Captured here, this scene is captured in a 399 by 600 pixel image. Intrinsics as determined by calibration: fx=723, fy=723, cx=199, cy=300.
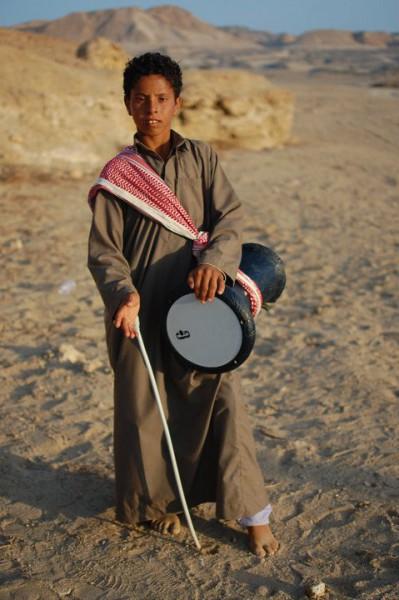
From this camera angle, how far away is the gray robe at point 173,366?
2.32 m

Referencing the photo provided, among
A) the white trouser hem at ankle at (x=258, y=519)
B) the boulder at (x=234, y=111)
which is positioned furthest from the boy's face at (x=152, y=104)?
the boulder at (x=234, y=111)

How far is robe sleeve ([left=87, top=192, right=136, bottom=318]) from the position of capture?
7.38ft

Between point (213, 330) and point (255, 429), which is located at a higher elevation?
point (213, 330)

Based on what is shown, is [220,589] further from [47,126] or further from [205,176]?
[47,126]

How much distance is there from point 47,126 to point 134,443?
22.8ft

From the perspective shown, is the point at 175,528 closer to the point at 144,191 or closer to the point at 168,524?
the point at 168,524

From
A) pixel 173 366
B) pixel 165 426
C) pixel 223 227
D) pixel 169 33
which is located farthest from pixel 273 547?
pixel 169 33

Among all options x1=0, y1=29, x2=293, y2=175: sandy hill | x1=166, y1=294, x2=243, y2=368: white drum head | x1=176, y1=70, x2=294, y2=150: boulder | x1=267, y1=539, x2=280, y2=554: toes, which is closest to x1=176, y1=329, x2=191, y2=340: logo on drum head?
x1=166, y1=294, x2=243, y2=368: white drum head

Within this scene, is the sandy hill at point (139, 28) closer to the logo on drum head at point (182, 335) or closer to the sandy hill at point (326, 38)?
the sandy hill at point (326, 38)

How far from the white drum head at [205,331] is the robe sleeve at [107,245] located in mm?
193

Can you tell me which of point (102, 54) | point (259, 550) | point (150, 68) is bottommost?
point (259, 550)

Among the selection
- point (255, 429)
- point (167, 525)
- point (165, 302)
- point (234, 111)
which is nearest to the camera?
point (165, 302)

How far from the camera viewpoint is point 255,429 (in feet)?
11.1

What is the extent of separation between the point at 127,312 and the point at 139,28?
98.6m
